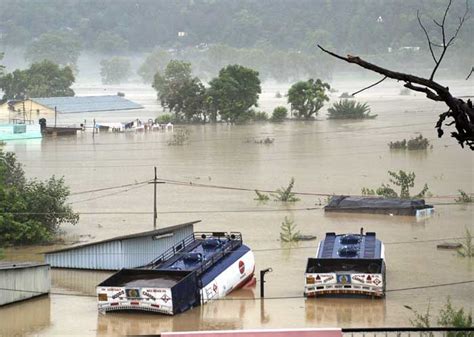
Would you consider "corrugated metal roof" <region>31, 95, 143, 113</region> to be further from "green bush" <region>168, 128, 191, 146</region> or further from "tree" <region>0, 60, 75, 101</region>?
"green bush" <region>168, 128, 191, 146</region>

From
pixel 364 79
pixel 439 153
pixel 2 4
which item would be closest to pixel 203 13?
pixel 2 4

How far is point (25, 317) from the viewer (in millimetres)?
11906

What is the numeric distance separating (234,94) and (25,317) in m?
26.5

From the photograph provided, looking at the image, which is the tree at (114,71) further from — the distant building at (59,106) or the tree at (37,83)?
the tree at (37,83)

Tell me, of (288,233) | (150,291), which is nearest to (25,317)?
(150,291)

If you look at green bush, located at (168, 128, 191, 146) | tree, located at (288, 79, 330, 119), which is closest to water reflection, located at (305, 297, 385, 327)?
green bush, located at (168, 128, 191, 146)

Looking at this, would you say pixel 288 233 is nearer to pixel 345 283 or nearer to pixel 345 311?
pixel 345 283

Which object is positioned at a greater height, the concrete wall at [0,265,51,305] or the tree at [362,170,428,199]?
the tree at [362,170,428,199]

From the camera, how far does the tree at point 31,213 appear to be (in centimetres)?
1602

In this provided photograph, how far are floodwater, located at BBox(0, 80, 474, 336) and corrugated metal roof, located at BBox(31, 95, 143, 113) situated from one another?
293 centimetres

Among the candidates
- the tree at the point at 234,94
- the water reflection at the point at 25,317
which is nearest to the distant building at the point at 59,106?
the tree at the point at 234,94

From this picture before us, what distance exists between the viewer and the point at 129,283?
38.0ft

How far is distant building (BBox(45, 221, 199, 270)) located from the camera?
14.1m

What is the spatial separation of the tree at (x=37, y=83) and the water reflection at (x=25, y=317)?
112 feet
